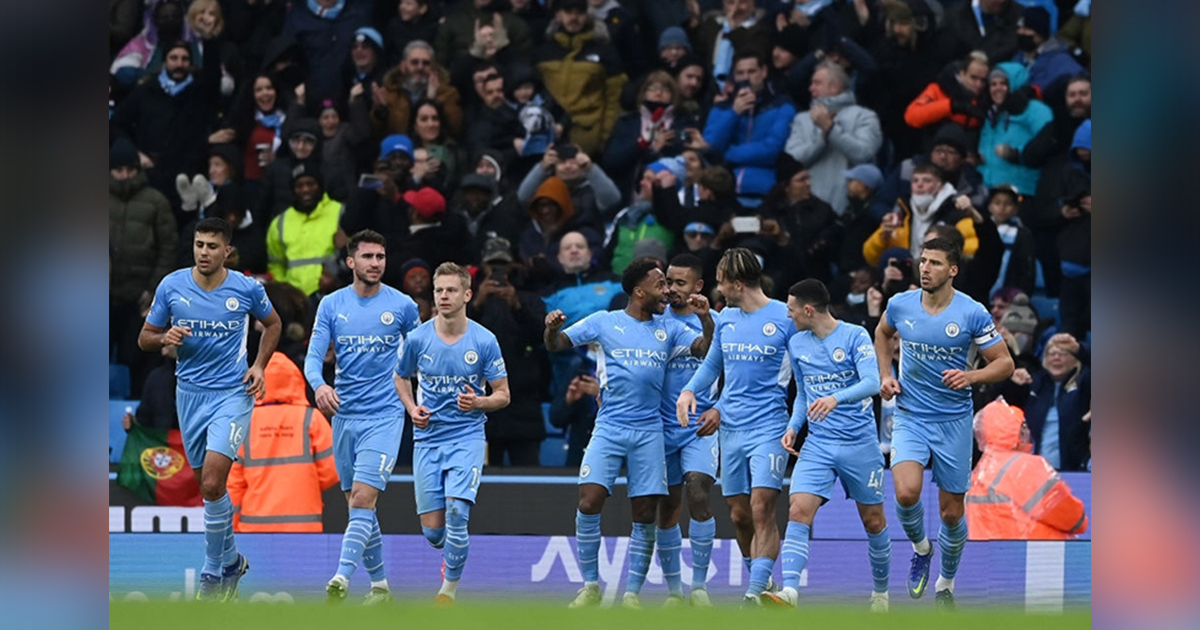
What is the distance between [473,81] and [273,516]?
464 cm

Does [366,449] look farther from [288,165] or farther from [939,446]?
[288,165]

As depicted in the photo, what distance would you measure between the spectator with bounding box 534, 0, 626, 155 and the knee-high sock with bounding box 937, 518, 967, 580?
5378 mm

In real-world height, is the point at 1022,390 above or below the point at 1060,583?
above

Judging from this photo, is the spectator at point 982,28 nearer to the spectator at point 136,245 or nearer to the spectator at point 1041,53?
the spectator at point 1041,53

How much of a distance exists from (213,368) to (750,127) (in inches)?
223

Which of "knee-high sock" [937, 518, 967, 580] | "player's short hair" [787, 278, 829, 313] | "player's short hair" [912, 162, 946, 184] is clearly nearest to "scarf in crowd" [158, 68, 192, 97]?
"player's short hair" [912, 162, 946, 184]

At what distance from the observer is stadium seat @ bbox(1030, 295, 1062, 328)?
A: 14125 millimetres

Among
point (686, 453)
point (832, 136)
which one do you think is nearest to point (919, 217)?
point (832, 136)

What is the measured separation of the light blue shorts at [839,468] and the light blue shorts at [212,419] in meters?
3.90

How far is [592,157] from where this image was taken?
1517cm

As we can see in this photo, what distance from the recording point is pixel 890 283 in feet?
44.4

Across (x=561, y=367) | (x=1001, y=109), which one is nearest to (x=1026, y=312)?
(x=1001, y=109)

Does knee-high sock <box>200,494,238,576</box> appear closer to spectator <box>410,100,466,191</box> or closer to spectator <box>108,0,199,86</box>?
spectator <box>410,100,466,191</box>
